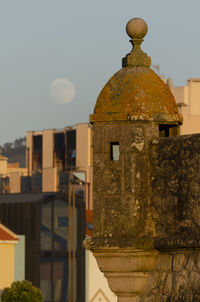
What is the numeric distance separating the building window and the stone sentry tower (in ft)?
0.04

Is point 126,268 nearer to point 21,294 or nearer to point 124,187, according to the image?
point 124,187

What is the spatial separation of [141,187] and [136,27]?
5.78 feet

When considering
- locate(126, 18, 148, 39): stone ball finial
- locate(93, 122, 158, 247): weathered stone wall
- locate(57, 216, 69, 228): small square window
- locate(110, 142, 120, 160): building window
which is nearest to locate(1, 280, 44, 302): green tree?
locate(57, 216, 69, 228): small square window

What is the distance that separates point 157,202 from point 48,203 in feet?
166

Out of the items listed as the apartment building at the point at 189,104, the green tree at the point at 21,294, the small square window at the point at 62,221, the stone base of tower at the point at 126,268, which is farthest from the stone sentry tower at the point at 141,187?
the apartment building at the point at 189,104

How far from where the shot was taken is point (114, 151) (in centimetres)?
1116

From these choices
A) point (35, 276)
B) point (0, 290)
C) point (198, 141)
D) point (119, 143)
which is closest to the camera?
point (198, 141)

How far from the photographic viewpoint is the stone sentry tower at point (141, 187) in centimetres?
1022

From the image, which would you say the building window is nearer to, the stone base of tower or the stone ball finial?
the stone base of tower

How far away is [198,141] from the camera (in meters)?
10.1

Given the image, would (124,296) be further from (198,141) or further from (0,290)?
(0,290)

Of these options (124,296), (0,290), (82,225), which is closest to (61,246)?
(82,225)

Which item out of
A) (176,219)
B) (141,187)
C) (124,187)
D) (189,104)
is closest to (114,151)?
(124,187)

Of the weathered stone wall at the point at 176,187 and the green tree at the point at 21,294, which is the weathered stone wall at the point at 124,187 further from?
the green tree at the point at 21,294
